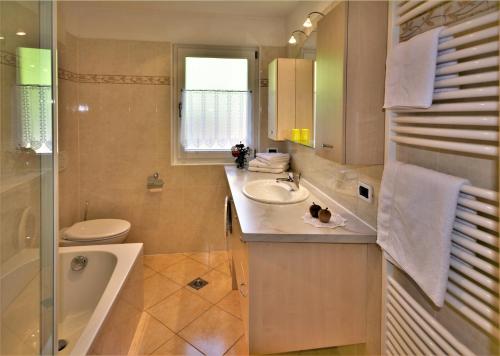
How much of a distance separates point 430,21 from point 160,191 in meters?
2.80

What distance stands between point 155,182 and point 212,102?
3.16ft

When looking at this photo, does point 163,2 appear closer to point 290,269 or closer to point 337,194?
point 337,194

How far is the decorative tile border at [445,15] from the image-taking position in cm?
95

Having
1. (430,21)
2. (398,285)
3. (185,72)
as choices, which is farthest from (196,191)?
(430,21)

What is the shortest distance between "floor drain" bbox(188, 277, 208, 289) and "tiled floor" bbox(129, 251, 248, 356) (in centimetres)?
4

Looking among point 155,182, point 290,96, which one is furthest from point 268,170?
point 155,182

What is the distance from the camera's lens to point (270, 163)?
308 cm

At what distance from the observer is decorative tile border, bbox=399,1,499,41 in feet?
3.11

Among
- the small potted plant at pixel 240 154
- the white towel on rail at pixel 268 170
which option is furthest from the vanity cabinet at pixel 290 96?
the small potted plant at pixel 240 154

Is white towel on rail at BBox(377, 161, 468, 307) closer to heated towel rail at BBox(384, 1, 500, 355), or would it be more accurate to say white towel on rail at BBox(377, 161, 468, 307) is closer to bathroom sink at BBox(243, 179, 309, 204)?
heated towel rail at BBox(384, 1, 500, 355)

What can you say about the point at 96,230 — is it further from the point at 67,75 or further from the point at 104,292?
the point at 67,75

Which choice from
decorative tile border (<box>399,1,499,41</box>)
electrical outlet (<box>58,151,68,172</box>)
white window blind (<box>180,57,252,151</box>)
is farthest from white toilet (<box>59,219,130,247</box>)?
decorative tile border (<box>399,1,499,41</box>)

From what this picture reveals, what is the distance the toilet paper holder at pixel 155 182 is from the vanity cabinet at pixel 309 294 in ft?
6.56

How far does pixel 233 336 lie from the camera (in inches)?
88.8
